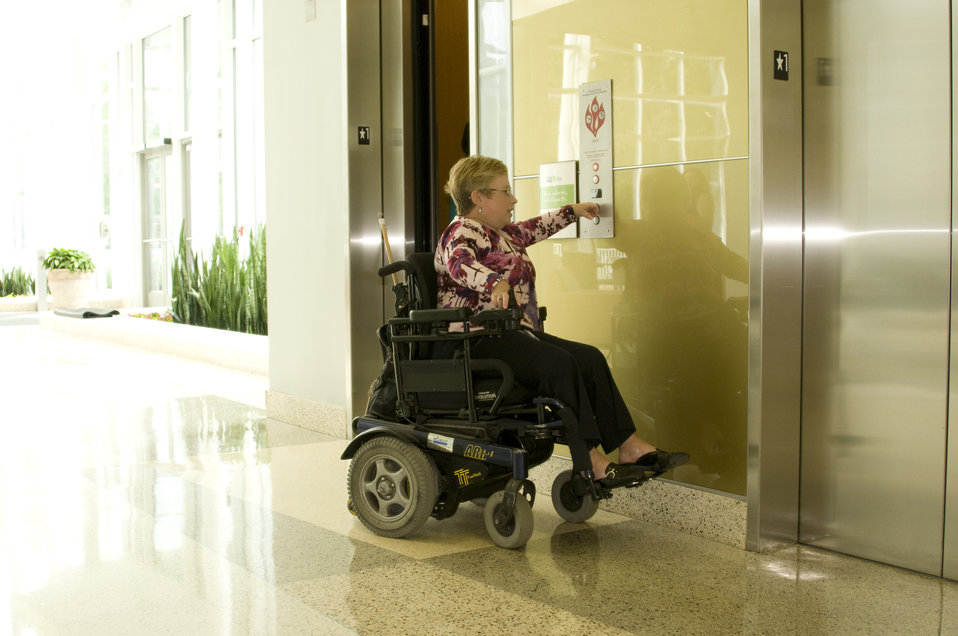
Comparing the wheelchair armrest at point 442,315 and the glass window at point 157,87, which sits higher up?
the glass window at point 157,87

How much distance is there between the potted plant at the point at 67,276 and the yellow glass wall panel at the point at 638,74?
38.3ft

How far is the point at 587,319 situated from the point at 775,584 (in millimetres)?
1286

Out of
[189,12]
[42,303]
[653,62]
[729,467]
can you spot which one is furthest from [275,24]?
[42,303]

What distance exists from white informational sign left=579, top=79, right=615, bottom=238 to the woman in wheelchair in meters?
0.07

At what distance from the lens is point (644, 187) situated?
3295mm

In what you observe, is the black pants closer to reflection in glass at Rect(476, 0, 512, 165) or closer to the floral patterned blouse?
the floral patterned blouse

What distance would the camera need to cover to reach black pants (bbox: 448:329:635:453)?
282 cm

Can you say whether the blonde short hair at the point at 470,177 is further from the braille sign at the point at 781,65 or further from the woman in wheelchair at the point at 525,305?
the braille sign at the point at 781,65

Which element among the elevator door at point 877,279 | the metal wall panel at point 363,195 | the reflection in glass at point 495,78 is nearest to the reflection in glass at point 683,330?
the elevator door at point 877,279

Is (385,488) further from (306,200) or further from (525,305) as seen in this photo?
(306,200)

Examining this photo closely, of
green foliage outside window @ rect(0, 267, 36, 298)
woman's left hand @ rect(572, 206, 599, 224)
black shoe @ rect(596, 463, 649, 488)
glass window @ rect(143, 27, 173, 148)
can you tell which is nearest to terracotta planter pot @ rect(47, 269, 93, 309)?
glass window @ rect(143, 27, 173, 148)

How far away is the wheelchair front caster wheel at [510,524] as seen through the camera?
2900mm

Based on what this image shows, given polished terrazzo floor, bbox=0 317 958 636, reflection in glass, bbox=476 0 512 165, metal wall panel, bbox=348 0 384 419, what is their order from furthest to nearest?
1. metal wall panel, bbox=348 0 384 419
2. reflection in glass, bbox=476 0 512 165
3. polished terrazzo floor, bbox=0 317 958 636

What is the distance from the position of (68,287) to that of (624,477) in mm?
12786
